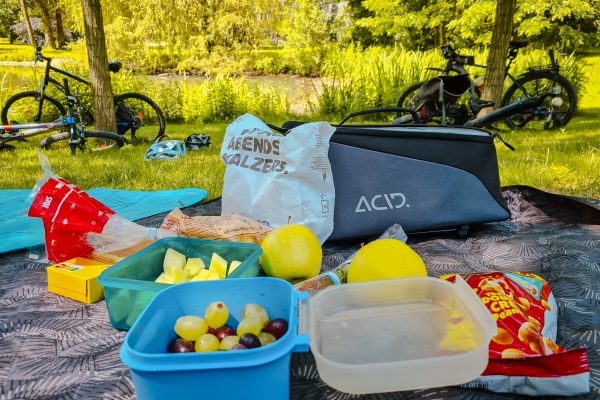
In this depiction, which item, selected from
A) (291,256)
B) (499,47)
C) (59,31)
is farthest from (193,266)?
(59,31)

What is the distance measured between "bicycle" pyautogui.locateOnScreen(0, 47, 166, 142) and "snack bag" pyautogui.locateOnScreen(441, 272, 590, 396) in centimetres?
405

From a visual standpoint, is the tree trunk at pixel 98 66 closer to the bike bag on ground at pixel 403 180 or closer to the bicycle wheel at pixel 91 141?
the bicycle wheel at pixel 91 141

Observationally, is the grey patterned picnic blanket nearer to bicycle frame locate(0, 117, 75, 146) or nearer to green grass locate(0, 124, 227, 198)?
green grass locate(0, 124, 227, 198)

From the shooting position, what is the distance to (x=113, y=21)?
11445 mm

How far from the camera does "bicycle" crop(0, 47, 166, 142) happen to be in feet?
14.8

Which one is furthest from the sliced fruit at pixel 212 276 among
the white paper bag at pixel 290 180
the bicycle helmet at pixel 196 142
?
the bicycle helmet at pixel 196 142

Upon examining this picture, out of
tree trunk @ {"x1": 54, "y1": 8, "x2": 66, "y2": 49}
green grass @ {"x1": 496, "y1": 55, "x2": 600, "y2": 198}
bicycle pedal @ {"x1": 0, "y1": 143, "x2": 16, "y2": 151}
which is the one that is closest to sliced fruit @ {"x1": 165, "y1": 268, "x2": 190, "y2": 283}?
green grass @ {"x1": 496, "y1": 55, "x2": 600, "y2": 198}

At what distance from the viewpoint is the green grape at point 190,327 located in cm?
76

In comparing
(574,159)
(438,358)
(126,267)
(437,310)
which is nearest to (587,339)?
(437,310)

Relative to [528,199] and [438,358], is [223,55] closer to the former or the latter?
[528,199]

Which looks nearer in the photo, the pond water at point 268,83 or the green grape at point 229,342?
the green grape at point 229,342

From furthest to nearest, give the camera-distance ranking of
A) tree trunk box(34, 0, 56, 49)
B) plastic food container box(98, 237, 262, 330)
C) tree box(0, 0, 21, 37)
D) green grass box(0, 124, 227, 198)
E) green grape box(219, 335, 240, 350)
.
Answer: tree box(0, 0, 21, 37), tree trunk box(34, 0, 56, 49), green grass box(0, 124, 227, 198), plastic food container box(98, 237, 262, 330), green grape box(219, 335, 240, 350)

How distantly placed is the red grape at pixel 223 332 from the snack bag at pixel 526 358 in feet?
1.38

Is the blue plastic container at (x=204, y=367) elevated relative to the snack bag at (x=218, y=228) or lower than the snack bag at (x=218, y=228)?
elevated
